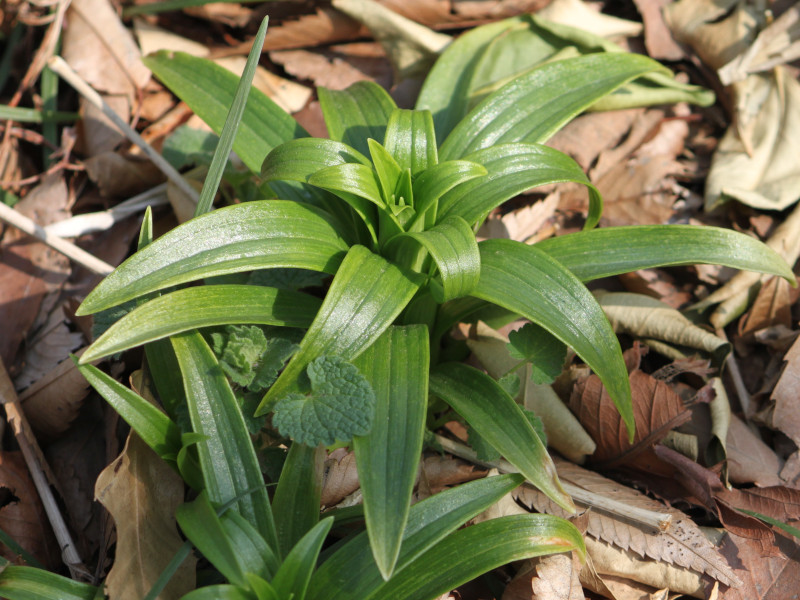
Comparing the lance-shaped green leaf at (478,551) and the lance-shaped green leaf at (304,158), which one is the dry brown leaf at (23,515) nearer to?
the lance-shaped green leaf at (478,551)

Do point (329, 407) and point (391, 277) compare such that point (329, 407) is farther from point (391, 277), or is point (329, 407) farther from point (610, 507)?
point (610, 507)

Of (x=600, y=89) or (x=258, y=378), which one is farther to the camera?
(x=600, y=89)

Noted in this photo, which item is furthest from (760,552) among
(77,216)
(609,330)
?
(77,216)

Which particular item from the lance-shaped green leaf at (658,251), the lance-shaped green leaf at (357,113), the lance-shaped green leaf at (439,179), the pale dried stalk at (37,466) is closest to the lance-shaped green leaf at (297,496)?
the pale dried stalk at (37,466)

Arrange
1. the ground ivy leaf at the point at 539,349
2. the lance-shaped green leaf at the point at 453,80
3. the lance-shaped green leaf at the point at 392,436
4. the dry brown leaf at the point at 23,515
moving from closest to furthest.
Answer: the lance-shaped green leaf at the point at 392,436
the ground ivy leaf at the point at 539,349
the dry brown leaf at the point at 23,515
the lance-shaped green leaf at the point at 453,80

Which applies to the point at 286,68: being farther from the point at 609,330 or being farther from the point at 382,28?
the point at 609,330

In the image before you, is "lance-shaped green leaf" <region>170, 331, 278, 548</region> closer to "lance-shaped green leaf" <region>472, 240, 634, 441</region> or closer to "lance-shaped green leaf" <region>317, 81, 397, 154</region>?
"lance-shaped green leaf" <region>472, 240, 634, 441</region>

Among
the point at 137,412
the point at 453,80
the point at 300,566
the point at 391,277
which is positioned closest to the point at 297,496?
the point at 300,566
